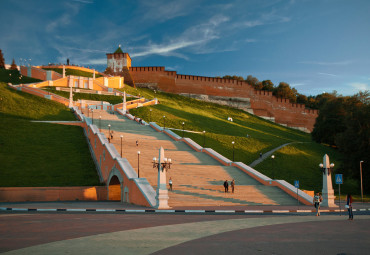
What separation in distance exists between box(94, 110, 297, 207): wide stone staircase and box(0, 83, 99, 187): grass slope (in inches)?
134

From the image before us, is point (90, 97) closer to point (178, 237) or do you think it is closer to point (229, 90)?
point (229, 90)

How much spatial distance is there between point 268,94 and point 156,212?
7434 cm

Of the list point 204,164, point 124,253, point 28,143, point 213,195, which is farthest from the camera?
point 28,143

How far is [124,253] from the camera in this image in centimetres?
708

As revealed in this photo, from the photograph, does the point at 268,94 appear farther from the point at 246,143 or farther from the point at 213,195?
the point at 213,195

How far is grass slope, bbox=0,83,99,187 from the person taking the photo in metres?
25.2

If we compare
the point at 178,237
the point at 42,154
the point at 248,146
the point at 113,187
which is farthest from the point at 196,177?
the point at 248,146

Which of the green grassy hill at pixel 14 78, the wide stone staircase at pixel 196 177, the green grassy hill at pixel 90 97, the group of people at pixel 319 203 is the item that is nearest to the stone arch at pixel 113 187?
the wide stone staircase at pixel 196 177

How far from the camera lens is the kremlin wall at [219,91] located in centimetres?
8256

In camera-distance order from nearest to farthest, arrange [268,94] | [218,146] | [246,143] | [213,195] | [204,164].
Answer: [213,195] → [204,164] → [218,146] → [246,143] → [268,94]

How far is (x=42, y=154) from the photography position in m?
29.7

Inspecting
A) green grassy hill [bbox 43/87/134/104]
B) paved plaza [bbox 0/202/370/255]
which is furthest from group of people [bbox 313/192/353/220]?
green grassy hill [bbox 43/87/134/104]

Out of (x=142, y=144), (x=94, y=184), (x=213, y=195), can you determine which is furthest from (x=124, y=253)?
(x=142, y=144)

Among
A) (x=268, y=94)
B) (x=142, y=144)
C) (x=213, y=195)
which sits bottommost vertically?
(x=213, y=195)
